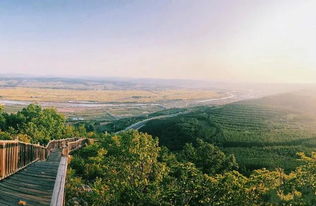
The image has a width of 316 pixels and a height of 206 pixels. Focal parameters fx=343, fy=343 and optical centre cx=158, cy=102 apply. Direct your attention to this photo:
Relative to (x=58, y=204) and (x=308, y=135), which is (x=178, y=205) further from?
(x=308, y=135)

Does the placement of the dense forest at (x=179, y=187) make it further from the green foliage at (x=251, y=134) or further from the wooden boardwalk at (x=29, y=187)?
the green foliage at (x=251, y=134)

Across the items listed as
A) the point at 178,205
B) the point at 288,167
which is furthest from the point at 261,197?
the point at 288,167

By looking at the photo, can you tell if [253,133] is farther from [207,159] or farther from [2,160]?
[2,160]

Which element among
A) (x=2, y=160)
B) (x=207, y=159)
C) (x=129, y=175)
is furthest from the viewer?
(x=207, y=159)

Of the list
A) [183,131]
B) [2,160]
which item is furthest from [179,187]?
[183,131]

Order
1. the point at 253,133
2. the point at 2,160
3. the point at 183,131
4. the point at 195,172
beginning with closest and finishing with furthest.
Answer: the point at 2,160, the point at 195,172, the point at 253,133, the point at 183,131

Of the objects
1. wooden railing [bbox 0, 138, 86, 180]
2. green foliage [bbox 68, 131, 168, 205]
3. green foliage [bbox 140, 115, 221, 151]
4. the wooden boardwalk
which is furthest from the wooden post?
green foliage [bbox 140, 115, 221, 151]

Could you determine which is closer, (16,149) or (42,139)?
(16,149)

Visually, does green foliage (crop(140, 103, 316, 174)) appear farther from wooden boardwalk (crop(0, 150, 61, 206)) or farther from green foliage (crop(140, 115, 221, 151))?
wooden boardwalk (crop(0, 150, 61, 206))
